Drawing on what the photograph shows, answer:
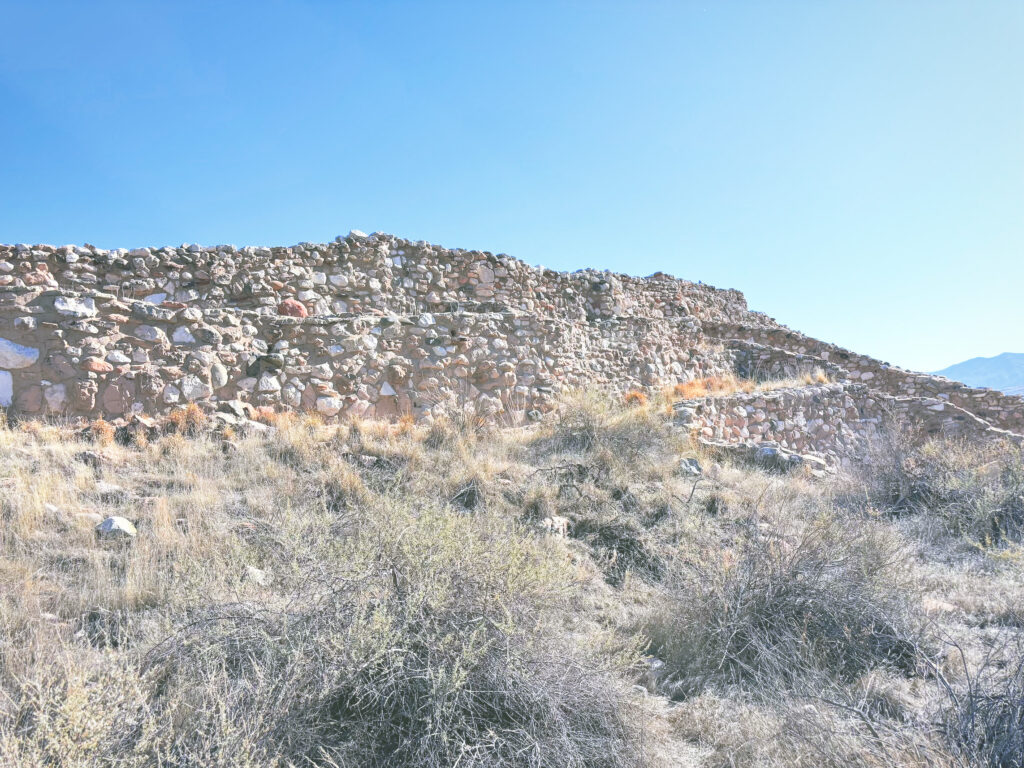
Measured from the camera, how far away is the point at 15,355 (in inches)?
204

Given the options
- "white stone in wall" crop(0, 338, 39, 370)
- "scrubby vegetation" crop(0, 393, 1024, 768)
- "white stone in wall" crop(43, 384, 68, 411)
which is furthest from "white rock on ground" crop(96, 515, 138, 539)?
"white stone in wall" crop(0, 338, 39, 370)

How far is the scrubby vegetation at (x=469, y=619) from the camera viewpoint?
2020 millimetres

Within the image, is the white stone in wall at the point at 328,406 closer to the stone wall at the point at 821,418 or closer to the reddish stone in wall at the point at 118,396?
the reddish stone in wall at the point at 118,396

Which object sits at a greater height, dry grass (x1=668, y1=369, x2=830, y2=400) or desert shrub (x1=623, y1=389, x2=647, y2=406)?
dry grass (x1=668, y1=369, x2=830, y2=400)

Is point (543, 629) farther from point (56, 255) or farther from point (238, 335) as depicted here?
point (56, 255)

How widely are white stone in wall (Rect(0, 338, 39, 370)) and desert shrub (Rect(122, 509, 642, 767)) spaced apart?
4243mm

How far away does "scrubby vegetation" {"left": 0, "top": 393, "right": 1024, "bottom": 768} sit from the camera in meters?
2.02

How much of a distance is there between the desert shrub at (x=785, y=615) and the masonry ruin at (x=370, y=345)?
3.75m

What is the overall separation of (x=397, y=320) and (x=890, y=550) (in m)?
5.31

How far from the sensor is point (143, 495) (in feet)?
13.5

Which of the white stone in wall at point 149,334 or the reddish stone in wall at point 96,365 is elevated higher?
the white stone in wall at point 149,334

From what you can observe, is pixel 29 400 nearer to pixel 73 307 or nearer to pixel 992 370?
pixel 73 307

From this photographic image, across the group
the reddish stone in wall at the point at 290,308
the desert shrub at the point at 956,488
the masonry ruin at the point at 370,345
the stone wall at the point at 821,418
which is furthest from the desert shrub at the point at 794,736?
the reddish stone in wall at the point at 290,308

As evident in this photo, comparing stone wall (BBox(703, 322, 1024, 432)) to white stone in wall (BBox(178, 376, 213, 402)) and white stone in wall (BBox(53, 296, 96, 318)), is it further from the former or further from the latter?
Answer: white stone in wall (BBox(53, 296, 96, 318))
